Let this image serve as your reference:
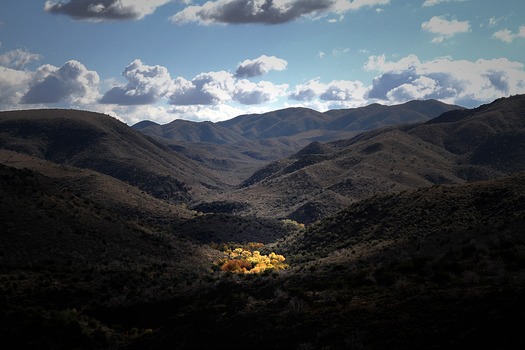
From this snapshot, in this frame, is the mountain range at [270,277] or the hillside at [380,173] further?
the hillside at [380,173]

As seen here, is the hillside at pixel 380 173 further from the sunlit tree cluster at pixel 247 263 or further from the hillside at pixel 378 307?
the hillside at pixel 378 307

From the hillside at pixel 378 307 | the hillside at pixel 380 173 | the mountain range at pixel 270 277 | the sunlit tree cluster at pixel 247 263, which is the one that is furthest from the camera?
the hillside at pixel 380 173

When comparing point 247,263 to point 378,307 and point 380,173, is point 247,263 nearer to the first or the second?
point 378,307

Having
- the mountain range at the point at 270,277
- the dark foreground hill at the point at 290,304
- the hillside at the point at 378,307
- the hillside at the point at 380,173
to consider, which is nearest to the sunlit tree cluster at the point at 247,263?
the mountain range at the point at 270,277

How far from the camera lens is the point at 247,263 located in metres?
66.2

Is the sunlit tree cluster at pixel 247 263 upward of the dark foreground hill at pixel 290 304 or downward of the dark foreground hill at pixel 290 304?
downward

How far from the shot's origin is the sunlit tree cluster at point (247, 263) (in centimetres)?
6039

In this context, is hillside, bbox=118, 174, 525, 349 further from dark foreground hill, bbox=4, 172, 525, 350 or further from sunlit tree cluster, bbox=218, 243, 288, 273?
sunlit tree cluster, bbox=218, 243, 288, 273

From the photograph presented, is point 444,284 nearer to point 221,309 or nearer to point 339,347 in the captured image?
point 339,347

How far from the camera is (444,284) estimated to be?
18.1 meters

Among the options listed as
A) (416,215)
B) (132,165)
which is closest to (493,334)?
(416,215)

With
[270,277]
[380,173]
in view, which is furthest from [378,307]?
[380,173]

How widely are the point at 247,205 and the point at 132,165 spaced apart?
2592 inches

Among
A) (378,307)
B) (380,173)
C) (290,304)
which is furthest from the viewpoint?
(380,173)
